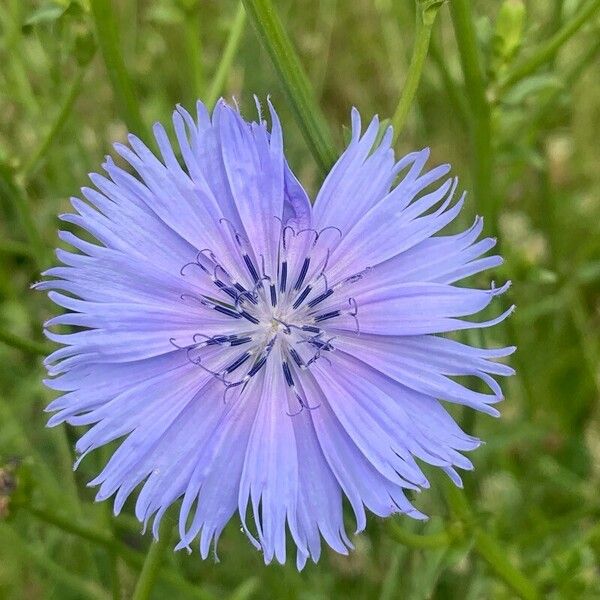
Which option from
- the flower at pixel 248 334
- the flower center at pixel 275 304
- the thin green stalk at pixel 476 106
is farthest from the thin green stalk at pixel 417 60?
the flower center at pixel 275 304

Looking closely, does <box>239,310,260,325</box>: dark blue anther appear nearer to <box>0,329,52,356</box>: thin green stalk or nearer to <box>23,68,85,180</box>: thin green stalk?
<box>0,329,52,356</box>: thin green stalk

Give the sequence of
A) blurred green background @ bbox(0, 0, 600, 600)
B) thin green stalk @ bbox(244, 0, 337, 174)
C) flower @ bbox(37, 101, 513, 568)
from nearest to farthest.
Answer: thin green stalk @ bbox(244, 0, 337, 174) → flower @ bbox(37, 101, 513, 568) → blurred green background @ bbox(0, 0, 600, 600)

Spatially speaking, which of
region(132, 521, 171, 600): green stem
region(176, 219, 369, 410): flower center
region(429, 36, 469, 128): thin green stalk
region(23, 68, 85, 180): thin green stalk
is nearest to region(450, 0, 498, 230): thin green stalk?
region(429, 36, 469, 128): thin green stalk

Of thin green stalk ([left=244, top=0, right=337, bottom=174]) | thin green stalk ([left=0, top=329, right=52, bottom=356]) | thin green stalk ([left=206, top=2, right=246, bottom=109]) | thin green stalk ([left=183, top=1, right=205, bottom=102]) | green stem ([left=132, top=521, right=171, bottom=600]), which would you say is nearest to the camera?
thin green stalk ([left=244, top=0, right=337, bottom=174])

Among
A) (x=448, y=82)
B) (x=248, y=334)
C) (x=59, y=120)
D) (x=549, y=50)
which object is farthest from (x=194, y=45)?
(x=248, y=334)

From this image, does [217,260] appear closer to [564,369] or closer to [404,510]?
[404,510]

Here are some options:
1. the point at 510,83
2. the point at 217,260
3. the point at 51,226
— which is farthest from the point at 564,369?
the point at 217,260

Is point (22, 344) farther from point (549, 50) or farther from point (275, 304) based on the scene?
point (549, 50)

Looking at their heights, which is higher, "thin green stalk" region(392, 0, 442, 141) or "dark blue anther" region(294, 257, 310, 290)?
"thin green stalk" region(392, 0, 442, 141)
